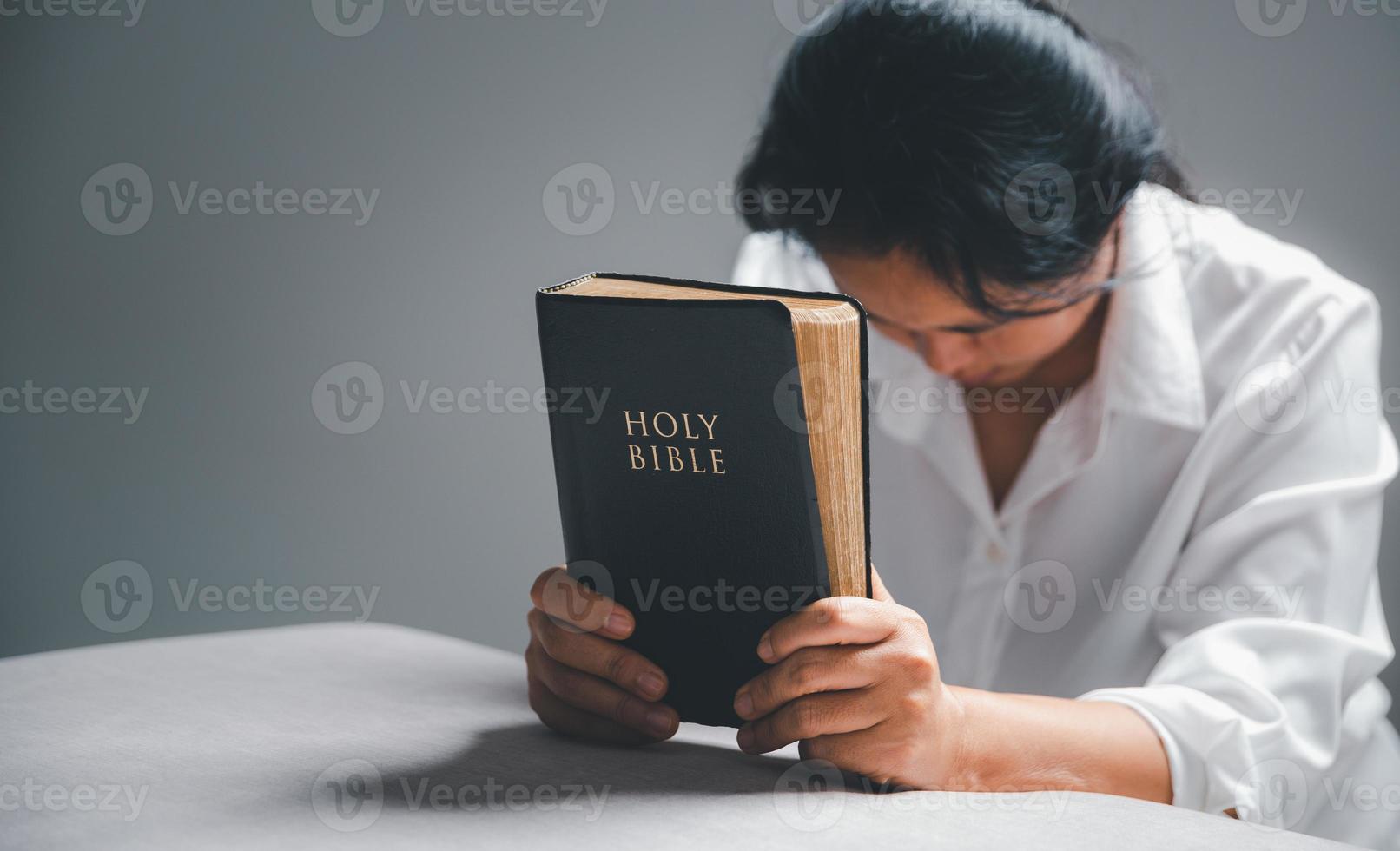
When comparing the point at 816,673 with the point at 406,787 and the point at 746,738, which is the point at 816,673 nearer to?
the point at 746,738

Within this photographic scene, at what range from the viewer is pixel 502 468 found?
6.89ft

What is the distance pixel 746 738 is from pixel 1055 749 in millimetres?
217

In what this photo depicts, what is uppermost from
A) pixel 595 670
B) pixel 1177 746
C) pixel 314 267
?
pixel 314 267

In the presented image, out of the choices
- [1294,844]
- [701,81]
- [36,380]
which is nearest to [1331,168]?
[701,81]

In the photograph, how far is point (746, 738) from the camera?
0.64m

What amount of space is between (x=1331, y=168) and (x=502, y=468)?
1.45m

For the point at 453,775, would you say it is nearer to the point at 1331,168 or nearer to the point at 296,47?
the point at 1331,168

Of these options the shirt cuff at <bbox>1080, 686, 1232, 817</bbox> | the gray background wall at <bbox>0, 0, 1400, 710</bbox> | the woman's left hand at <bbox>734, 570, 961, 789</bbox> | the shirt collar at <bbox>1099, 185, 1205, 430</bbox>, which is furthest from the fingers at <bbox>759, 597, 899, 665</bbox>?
the gray background wall at <bbox>0, 0, 1400, 710</bbox>

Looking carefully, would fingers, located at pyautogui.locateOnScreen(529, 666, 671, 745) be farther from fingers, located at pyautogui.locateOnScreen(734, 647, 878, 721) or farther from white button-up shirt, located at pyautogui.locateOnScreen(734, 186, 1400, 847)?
white button-up shirt, located at pyautogui.locateOnScreen(734, 186, 1400, 847)

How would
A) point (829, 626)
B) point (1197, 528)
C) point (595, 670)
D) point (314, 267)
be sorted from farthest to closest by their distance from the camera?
point (314, 267)
point (1197, 528)
point (595, 670)
point (829, 626)

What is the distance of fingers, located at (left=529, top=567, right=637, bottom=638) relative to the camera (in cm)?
66

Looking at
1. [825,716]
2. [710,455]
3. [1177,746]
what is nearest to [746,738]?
[825,716]

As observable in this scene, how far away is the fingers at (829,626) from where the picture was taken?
585 mm

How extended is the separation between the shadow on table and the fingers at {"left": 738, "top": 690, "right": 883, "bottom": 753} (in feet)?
0.13
